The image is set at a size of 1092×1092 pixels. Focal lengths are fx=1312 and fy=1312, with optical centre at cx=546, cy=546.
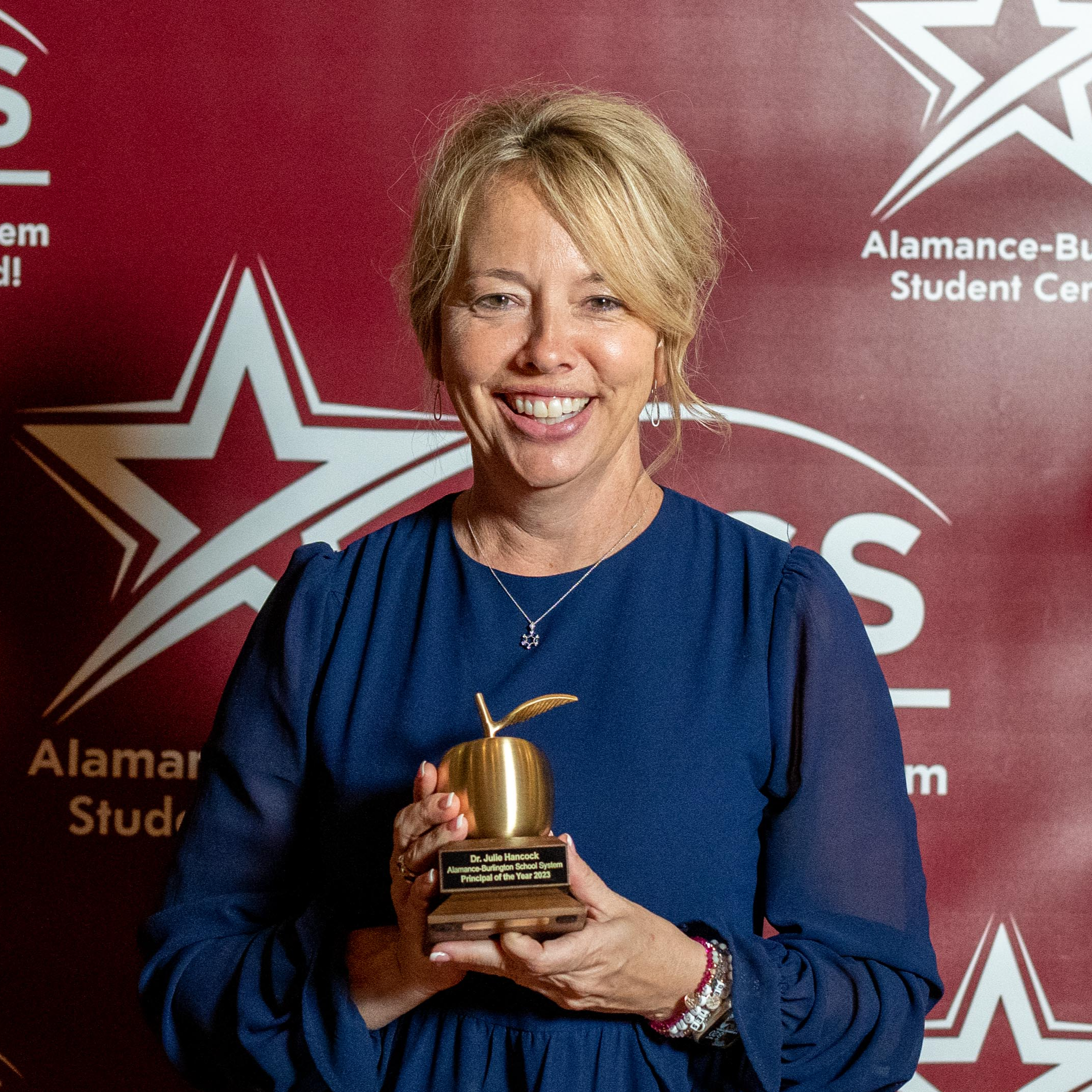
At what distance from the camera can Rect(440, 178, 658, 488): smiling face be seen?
44.4 inches

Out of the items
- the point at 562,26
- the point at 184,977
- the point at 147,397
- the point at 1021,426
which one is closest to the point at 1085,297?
the point at 1021,426

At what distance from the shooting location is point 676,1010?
1.03 meters

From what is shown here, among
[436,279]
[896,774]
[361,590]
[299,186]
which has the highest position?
[299,186]

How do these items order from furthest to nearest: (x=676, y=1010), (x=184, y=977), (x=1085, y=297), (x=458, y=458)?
(x=458, y=458) < (x=1085, y=297) < (x=184, y=977) < (x=676, y=1010)

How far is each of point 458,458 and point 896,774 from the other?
1.08 meters

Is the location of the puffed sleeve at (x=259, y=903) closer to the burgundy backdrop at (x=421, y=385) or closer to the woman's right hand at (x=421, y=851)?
the woman's right hand at (x=421, y=851)

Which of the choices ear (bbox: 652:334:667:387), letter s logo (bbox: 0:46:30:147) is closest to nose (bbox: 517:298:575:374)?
ear (bbox: 652:334:667:387)

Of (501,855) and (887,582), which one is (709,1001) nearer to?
(501,855)

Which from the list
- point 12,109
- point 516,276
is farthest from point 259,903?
point 12,109

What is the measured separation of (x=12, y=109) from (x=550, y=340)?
4.38 feet

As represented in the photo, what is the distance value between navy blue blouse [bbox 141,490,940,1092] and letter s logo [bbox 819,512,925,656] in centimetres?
79

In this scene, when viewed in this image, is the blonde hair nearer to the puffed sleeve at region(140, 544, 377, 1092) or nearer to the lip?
the lip

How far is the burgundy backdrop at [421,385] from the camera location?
1.93 meters

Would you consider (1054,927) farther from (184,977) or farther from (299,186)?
(299,186)
